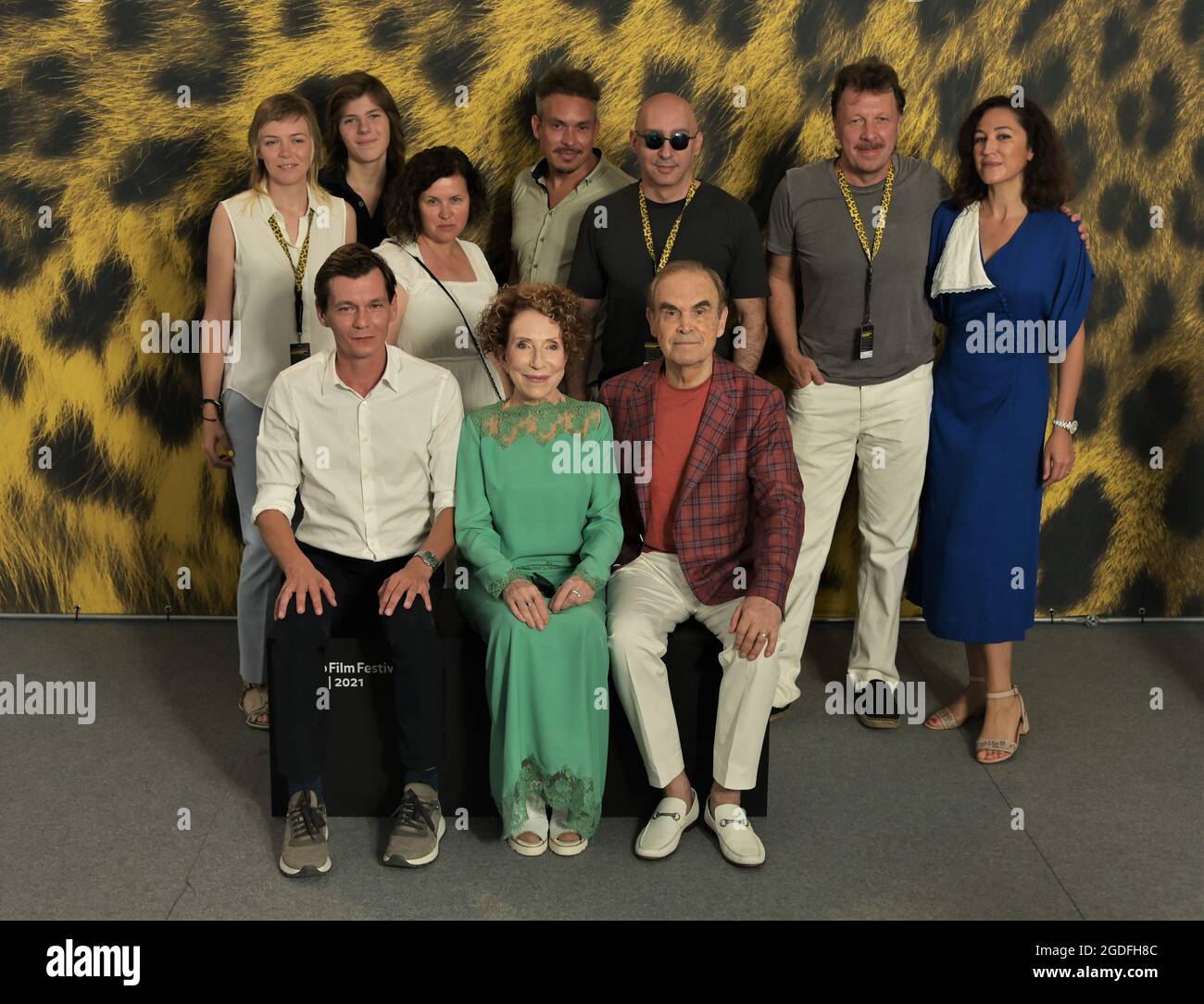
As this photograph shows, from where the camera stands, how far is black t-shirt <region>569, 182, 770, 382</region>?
386cm

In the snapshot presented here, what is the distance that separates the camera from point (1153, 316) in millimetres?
4773

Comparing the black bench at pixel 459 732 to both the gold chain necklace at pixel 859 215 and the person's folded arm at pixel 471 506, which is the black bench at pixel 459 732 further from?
the gold chain necklace at pixel 859 215

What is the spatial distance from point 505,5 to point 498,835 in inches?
104

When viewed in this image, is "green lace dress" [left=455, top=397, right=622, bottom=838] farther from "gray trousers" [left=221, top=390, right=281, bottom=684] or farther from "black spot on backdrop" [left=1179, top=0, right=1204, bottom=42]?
"black spot on backdrop" [left=1179, top=0, right=1204, bottom=42]

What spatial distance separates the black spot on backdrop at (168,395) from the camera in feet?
15.7

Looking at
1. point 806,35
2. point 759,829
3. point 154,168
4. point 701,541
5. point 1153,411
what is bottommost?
point 759,829

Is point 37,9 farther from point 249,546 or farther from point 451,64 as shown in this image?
point 249,546

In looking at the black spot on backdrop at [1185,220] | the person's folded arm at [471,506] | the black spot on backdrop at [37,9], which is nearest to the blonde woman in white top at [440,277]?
the person's folded arm at [471,506]

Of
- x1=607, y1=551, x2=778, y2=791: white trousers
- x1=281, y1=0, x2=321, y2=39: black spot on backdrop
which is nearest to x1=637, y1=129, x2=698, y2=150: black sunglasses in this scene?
x1=607, y1=551, x2=778, y2=791: white trousers

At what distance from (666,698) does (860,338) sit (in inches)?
48.1

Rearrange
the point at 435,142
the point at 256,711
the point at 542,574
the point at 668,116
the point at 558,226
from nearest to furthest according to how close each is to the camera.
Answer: the point at 542,574 < the point at 668,116 < the point at 256,711 < the point at 558,226 < the point at 435,142

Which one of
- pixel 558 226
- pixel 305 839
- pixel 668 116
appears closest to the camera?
pixel 305 839

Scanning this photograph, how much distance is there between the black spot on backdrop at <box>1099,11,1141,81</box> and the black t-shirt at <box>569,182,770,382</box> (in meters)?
1.53

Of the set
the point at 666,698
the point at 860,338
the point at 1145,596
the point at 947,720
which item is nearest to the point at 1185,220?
the point at 1145,596
